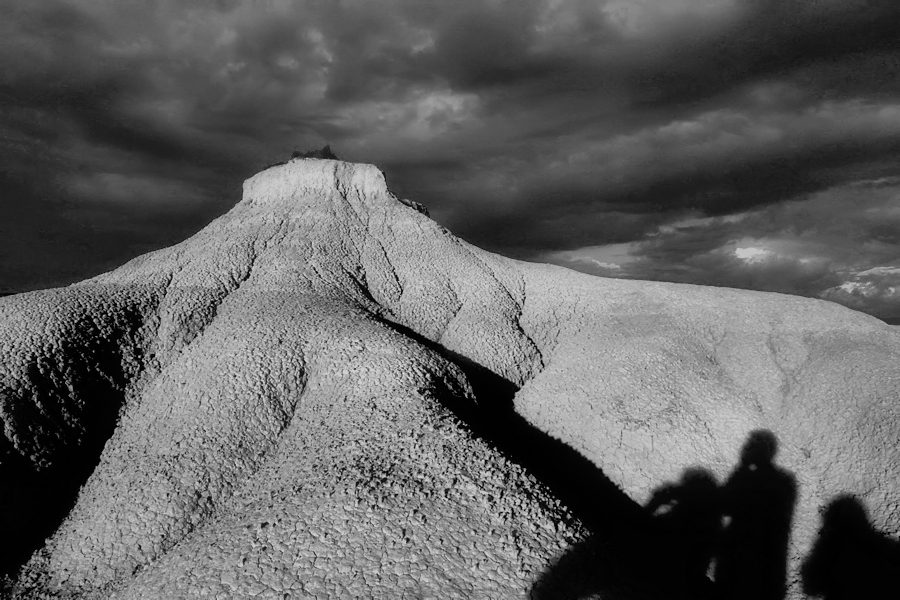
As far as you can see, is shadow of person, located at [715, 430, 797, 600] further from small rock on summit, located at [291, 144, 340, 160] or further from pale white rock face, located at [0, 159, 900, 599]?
small rock on summit, located at [291, 144, 340, 160]

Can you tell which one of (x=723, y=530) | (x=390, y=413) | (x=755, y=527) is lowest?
(x=723, y=530)

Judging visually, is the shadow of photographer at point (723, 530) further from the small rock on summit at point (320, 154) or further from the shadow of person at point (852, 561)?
the small rock on summit at point (320, 154)

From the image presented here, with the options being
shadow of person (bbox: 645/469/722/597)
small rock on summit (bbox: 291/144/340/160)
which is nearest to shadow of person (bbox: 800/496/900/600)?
shadow of person (bbox: 645/469/722/597)

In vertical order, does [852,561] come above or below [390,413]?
below

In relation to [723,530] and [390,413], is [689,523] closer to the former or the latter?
[723,530]

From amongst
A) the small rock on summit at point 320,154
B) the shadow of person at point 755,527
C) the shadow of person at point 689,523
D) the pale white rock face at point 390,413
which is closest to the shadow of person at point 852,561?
the pale white rock face at point 390,413

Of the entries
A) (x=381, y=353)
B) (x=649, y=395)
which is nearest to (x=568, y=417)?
(x=649, y=395)

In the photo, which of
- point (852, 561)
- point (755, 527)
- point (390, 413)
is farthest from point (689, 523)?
point (390, 413)
